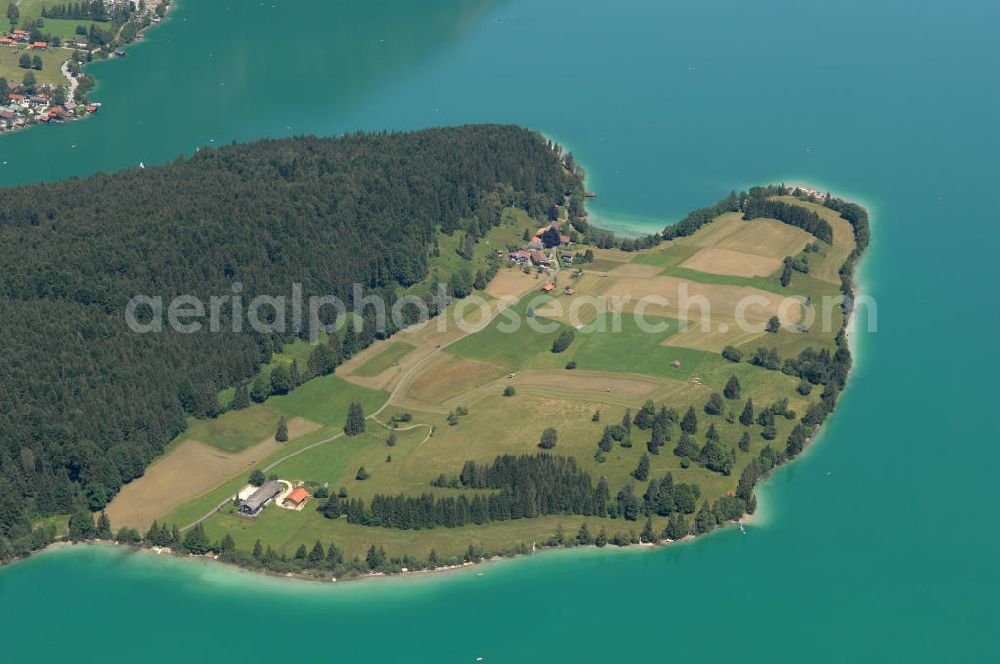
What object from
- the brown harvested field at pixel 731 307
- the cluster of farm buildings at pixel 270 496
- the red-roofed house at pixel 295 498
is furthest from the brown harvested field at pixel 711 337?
the cluster of farm buildings at pixel 270 496

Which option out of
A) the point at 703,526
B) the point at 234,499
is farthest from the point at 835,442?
the point at 234,499

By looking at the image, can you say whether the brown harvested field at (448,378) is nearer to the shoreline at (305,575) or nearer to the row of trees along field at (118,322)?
the row of trees along field at (118,322)

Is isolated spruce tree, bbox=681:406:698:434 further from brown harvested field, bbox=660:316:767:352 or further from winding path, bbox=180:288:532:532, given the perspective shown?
winding path, bbox=180:288:532:532

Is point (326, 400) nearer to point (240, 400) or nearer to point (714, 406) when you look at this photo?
point (240, 400)

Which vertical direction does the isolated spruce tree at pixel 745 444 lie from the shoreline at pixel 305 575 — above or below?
above

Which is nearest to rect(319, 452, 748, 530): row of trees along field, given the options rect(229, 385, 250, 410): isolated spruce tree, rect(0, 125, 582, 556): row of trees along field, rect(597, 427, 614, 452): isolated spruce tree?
rect(597, 427, 614, 452): isolated spruce tree

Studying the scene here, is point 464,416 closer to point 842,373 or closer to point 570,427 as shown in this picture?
point 570,427
